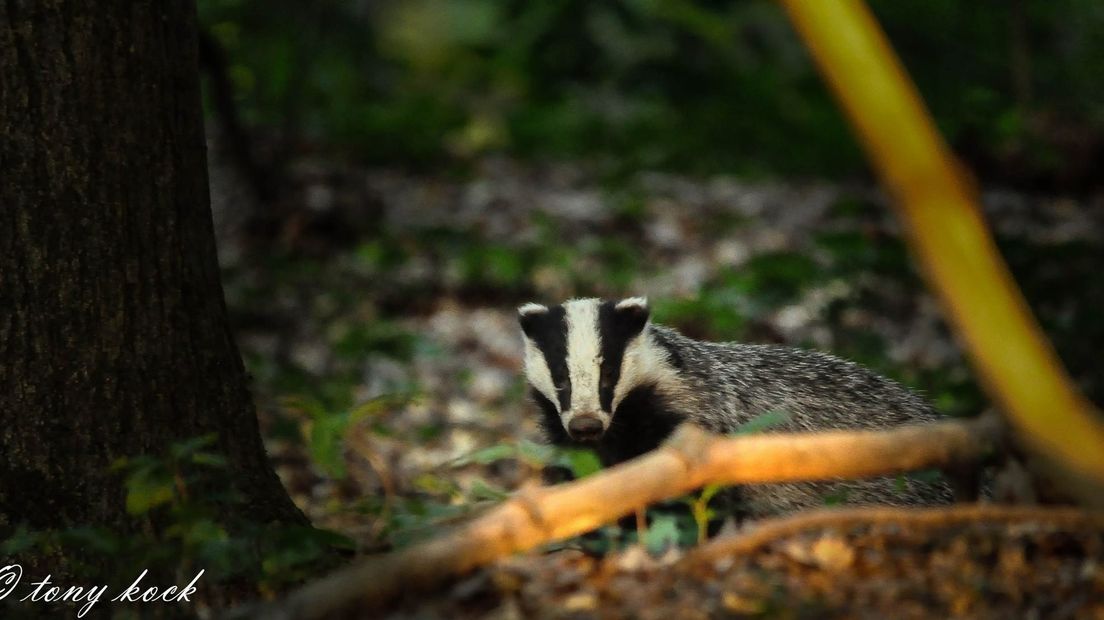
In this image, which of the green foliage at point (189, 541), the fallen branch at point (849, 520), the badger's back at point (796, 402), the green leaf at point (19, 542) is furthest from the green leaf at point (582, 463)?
the green leaf at point (19, 542)

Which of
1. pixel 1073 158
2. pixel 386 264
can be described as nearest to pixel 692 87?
pixel 1073 158

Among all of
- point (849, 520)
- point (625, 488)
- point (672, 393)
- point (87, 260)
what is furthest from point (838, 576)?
point (87, 260)

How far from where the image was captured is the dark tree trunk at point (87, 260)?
363 centimetres

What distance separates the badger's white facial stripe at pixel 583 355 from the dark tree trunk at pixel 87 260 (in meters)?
1.20

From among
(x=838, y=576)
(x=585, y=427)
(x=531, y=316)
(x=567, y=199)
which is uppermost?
(x=567, y=199)

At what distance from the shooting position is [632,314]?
451 centimetres

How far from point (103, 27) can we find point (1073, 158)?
9.40 m

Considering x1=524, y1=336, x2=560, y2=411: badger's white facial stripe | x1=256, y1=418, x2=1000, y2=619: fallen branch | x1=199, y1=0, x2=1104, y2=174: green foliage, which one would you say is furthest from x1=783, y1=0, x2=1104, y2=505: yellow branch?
x1=199, y1=0, x2=1104, y2=174: green foliage

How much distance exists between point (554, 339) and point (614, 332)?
218 mm

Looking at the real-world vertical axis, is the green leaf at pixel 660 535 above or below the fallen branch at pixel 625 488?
below

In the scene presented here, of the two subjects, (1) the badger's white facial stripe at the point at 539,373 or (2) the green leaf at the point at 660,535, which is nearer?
(2) the green leaf at the point at 660,535

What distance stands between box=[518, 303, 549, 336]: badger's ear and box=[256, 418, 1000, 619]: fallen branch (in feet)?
4.93

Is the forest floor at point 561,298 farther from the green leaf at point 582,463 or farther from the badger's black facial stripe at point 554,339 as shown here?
the badger's black facial stripe at point 554,339

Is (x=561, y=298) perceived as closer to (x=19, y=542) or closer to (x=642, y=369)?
(x=642, y=369)
